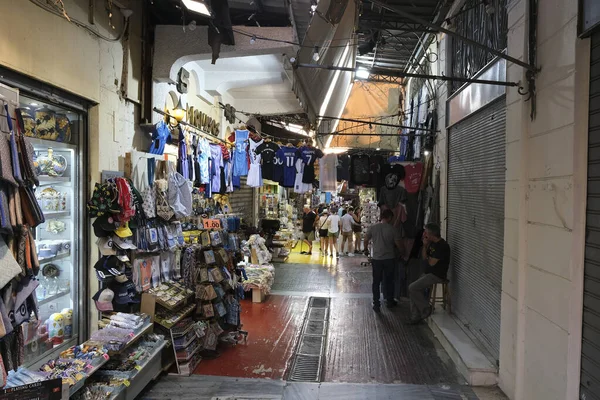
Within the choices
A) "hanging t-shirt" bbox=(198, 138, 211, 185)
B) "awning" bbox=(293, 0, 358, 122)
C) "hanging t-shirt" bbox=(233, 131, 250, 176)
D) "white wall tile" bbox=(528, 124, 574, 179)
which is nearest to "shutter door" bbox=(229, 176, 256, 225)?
"hanging t-shirt" bbox=(233, 131, 250, 176)

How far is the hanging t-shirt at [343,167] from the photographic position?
862 cm

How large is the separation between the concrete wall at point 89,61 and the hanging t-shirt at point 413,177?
5.45 m

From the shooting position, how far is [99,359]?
3.44 metres

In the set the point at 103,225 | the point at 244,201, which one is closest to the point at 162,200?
the point at 103,225

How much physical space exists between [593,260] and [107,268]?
458 centimetres

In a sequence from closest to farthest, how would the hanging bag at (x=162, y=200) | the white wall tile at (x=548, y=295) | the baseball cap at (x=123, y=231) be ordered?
the white wall tile at (x=548, y=295), the baseball cap at (x=123, y=231), the hanging bag at (x=162, y=200)

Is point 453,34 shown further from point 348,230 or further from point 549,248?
point 348,230

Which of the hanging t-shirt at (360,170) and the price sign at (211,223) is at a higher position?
the hanging t-shirt at (360,170)

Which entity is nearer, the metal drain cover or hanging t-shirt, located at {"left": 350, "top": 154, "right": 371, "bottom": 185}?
the metal drain cover

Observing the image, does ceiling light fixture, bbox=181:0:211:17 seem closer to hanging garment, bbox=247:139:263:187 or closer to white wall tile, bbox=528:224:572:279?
hanging garment, bbox=247:139:263:187

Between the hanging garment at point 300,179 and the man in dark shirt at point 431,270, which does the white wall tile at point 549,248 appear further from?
the hanging garment at point 300,179

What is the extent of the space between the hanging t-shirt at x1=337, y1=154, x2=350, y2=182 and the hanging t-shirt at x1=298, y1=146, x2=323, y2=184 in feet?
2.61

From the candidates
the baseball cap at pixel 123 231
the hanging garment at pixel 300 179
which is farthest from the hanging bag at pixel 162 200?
the hanging garment at pixel 300 179

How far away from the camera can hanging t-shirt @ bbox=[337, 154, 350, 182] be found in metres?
8.62
